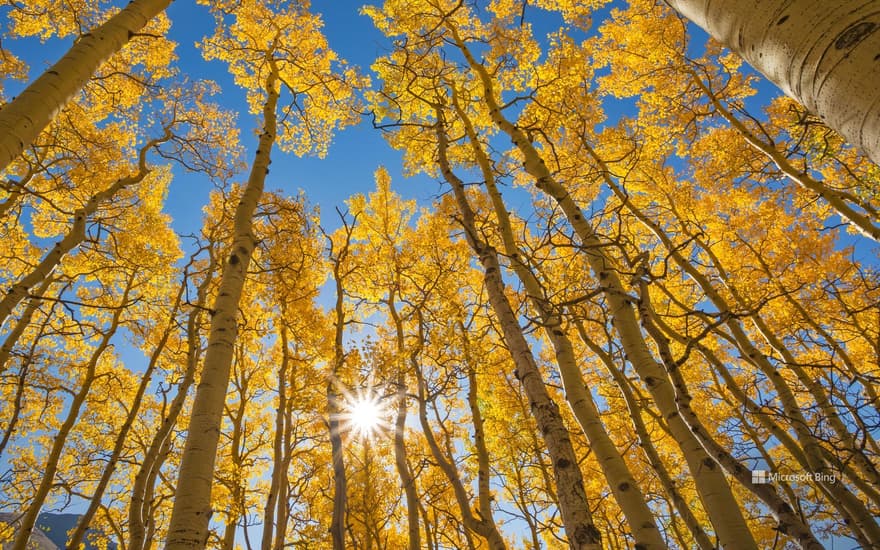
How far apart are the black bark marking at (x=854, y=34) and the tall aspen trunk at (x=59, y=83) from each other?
3.42 m

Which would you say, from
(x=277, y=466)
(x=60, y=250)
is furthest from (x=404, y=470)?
(x=60, y=250)

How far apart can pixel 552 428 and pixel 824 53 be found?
241cm

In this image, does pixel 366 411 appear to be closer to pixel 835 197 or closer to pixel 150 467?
pixel 150 467

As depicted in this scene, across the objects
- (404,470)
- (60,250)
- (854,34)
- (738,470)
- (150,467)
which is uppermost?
(60,250)

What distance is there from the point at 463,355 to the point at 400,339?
2.94 meters

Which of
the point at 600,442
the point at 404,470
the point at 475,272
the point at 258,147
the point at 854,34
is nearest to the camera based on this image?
the point at 854,34

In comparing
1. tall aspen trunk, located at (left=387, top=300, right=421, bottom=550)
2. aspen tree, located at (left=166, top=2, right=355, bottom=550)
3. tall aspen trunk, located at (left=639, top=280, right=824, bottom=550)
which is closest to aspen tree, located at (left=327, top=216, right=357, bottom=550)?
tall aspen trunk, located at (left=387, top=300, right=421, bottom=550)

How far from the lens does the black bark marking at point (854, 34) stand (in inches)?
26.0

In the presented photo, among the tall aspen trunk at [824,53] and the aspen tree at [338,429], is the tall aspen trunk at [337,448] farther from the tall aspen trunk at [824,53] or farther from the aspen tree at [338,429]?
the tall aspen trunk at [824,53]

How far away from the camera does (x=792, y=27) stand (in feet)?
2.66

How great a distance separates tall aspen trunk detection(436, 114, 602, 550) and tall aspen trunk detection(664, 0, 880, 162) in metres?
2.20

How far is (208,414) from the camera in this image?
2.75 m

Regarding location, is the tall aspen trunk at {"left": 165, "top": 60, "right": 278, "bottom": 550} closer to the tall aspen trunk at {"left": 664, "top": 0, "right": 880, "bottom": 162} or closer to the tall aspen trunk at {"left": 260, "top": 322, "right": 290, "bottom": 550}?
the tall aspen trunk at {"left": 664, "top": 0, "right": 880, "bottom": 162}

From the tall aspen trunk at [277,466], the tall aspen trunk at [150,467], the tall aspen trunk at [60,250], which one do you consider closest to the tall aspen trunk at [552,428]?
the tall aspen trunk at [60,250]
